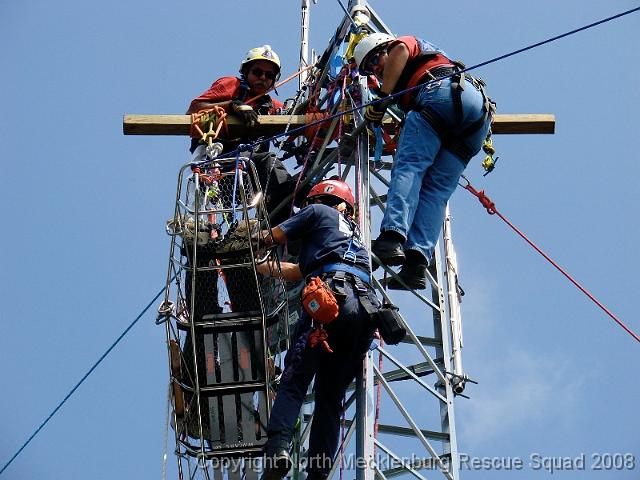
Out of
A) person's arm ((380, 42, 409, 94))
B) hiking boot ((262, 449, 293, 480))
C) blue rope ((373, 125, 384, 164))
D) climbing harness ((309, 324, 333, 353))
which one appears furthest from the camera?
blue rope ((373, 125, 384, 164))

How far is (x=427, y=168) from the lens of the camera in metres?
11.0

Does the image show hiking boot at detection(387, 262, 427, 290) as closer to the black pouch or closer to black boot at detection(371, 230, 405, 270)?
black boot at detection(371, 230, 405, 270)

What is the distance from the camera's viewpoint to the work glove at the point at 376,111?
36.1 ft

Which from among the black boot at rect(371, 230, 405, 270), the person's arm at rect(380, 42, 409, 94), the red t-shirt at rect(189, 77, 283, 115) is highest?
the red t-shirt at rect(189, 77, 283, 115)

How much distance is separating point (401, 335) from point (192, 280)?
170cm

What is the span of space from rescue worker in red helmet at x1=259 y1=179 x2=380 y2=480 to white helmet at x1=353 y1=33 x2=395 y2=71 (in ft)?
5.41

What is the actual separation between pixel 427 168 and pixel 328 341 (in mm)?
1825

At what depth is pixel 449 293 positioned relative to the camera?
11609 mm

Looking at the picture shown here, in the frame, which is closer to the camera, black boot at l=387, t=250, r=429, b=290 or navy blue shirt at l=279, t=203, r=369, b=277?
navy blue shirt at l=279, t=203, r=369, b=277

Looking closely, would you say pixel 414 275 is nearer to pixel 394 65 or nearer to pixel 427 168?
pixel 427 168

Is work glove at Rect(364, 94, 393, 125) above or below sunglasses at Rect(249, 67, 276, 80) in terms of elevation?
below

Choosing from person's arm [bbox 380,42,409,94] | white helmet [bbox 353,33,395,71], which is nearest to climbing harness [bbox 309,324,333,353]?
person's arm [bbox 380,42,409,94]

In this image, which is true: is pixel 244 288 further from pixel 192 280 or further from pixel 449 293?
pixel 449 293

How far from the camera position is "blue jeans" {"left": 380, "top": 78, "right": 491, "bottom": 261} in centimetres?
1063
